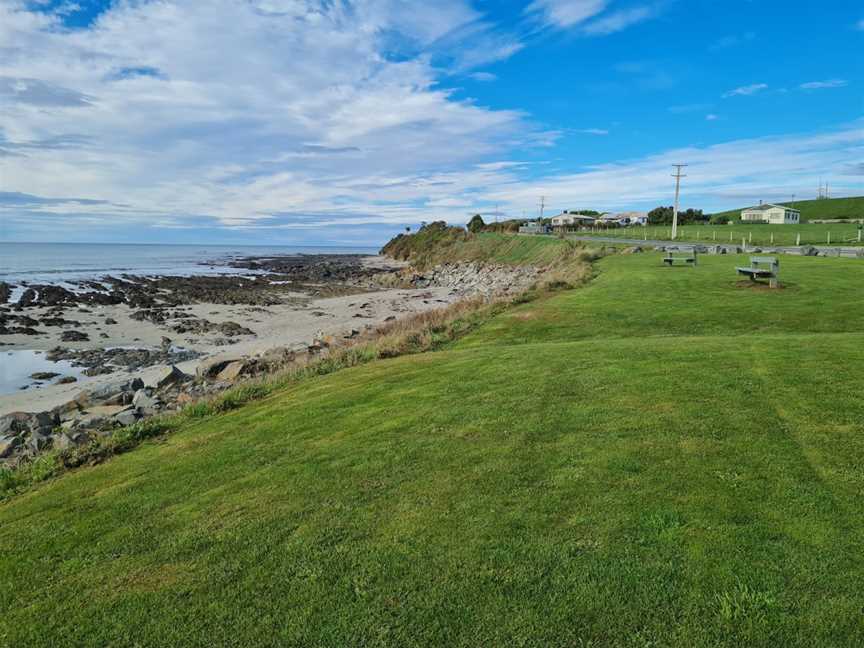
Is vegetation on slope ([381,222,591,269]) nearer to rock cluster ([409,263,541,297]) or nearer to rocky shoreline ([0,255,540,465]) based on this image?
rock cluster ([409,263,541,297])

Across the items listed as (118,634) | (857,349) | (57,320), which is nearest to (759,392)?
(857,349)

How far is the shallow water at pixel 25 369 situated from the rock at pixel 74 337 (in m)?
2.71

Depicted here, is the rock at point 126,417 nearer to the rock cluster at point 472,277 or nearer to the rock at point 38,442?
A: the rock at point 38,442

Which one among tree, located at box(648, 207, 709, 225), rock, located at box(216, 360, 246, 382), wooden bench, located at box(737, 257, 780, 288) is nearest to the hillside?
tree, located at box(648, 207, 709, 225)

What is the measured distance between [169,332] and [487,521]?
2949 cm

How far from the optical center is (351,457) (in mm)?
7785

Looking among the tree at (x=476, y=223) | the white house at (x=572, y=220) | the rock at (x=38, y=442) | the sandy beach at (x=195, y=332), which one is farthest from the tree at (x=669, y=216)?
the rock at (x=38, y=442)

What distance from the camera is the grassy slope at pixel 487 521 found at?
179 inches

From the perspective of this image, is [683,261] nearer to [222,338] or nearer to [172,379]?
[222,338]

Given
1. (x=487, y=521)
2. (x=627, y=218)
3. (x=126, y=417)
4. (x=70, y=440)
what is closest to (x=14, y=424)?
(x=126, y=417)

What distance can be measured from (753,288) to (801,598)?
19.1m

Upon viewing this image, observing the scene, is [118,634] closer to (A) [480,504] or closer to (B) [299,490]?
(B) [299,490]

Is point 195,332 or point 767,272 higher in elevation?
point 767,272

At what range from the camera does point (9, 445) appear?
12781mm
